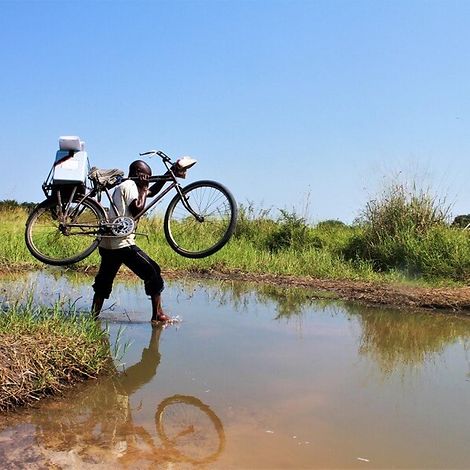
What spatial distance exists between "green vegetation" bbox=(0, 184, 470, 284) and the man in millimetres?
4296

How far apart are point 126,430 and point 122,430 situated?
0.02 m

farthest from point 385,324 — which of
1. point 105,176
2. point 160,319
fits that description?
point 105,176

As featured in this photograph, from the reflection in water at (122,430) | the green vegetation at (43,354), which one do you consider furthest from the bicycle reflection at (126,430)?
the green vegetation at (43,354)

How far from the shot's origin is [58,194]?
19.0ft

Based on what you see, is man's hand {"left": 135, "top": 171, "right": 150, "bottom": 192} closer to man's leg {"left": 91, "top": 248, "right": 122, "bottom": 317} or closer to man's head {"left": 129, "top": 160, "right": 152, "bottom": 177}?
man's head {"left": 129, "top": 160, "right": 152, "bottom": 177}

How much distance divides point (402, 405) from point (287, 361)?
45.9 inches

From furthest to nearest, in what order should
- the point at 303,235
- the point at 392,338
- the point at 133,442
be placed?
1. the point at 303,235
2. the point at 392,338
3. the point at 133,442

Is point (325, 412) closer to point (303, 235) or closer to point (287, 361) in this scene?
point (287, 361)

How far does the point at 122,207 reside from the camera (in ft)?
19.1

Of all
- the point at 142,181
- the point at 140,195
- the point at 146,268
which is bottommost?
the point at 146,268

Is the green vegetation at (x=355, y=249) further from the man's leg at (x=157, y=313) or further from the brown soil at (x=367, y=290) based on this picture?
the man's leg at (x=157, y=313)

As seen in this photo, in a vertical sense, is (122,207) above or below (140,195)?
below

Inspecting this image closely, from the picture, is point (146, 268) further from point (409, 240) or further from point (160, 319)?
point (409, 240)

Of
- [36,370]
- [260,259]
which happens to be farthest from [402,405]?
[260,259]
